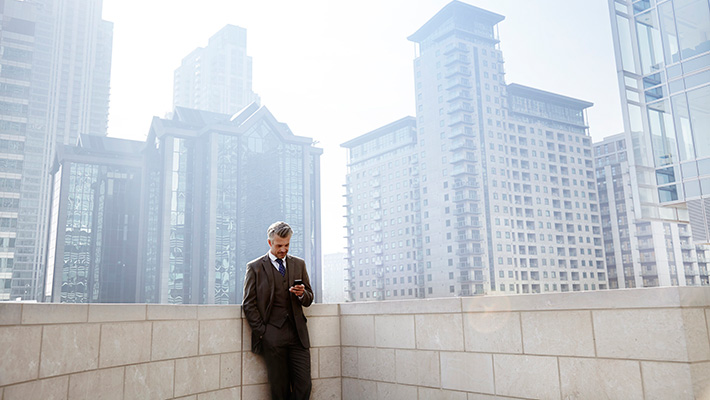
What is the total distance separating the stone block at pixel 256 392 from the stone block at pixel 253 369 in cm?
5

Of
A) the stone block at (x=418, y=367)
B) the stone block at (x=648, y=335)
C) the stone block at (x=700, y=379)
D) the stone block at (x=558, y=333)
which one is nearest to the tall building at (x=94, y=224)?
the stone block at (x=418, y=367)

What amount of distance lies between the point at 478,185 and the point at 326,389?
108 meters

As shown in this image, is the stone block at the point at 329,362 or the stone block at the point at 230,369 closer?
the stone block at the point at 230,369

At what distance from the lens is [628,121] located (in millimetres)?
31578

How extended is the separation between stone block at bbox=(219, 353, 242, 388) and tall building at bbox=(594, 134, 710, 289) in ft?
428

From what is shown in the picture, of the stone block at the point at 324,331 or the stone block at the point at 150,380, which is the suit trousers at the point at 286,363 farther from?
the stone block at the point at 150,380

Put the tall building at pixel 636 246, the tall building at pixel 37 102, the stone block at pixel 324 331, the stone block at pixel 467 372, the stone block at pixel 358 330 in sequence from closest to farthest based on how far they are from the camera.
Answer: the stone block at pixel 467 372, the stone block at pixel 358 330, the stone block at pixel 324 331, the tall building at pixel 37 102, the tall building at pixel 636 246

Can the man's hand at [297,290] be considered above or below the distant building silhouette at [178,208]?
below

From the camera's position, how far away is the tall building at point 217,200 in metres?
91.2

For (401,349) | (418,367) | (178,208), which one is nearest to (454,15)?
(178,208)

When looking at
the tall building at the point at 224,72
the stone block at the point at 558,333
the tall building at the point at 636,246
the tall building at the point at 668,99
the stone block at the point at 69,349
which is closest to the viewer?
the stone block at the point at 69,349

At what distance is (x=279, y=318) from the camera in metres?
5.80

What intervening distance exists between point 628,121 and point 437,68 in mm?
91216

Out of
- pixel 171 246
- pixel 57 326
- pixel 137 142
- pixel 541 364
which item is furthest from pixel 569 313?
pixel 137 142
